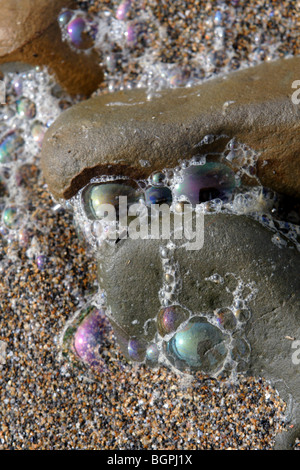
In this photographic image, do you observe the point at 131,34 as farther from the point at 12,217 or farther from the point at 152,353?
the point at 152,353

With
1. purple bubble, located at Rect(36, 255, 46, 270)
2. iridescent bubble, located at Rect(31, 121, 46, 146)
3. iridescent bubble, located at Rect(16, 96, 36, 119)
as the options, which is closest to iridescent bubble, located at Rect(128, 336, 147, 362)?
purple bubble, located at Rect(36, 255, 46, 270)

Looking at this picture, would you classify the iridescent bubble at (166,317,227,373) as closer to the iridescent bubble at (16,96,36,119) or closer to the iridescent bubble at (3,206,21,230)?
the iridescent bubble at (3,206,21,230)

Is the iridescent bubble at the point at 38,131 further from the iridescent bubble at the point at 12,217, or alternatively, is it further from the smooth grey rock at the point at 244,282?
the smooth grey rock at the point at 244,282


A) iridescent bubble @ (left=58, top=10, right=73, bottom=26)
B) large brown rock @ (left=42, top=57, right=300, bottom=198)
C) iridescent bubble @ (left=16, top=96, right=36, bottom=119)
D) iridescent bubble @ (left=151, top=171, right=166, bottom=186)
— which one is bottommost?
iridescent bubble @ (left=151, top=171, right=166, bottom=186)

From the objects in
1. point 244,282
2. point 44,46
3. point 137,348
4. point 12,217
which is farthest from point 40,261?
point 44,46

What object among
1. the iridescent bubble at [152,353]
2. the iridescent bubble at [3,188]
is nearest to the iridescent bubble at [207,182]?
the iridescent bubble at [152,353]

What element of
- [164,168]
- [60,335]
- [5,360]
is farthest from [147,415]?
[164,168]

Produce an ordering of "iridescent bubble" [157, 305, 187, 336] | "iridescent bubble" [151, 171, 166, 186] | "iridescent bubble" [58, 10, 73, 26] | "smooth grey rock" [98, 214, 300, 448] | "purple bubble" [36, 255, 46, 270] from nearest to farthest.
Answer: "smooth grey rock" [98, 214, 300, 448] < "iridescent bubble" [157, 305, 187, 336] < "iridescent bubble" [151, 171, 166, 186] < "purple bubble" [36, 255, 46, 270] < "iridescent bubble" [58, 10, 73, 26]
